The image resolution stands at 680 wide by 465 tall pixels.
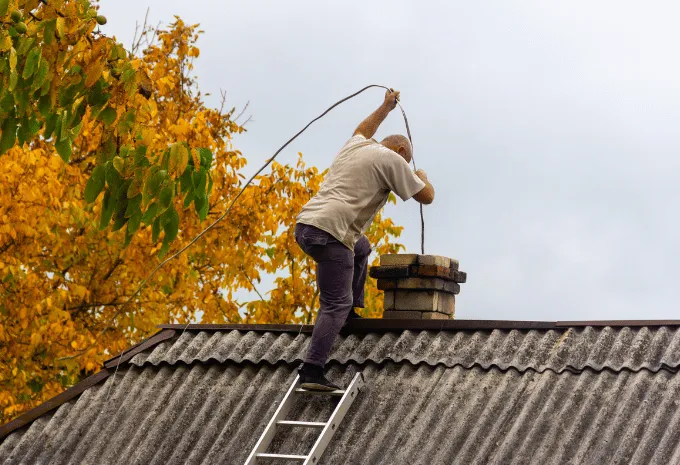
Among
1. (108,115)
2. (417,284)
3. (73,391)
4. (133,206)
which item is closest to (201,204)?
(133,206)

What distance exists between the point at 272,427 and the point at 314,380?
0.45 metres

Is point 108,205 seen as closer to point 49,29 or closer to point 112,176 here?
point 112,176

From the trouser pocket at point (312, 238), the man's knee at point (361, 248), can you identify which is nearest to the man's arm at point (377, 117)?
the man's knee at point (361, 248)

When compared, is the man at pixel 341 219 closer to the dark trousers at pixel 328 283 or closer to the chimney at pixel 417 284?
the dark trousers at pixel 328 283

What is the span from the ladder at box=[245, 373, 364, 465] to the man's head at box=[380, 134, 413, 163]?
5.79ft

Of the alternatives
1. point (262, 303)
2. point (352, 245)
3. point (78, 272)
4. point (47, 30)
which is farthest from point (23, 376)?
point (47, 30)

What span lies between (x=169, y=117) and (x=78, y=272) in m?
3.25

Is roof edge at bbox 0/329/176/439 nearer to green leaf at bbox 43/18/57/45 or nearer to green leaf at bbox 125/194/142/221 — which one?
green leaf at bbox 125/194/142/221

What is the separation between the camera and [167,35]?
17.2 meters

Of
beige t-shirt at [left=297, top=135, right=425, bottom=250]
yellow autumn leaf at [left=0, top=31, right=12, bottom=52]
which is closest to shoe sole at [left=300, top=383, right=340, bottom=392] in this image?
beige t-shirt at [left=297, top=135, right=425, bottom=250]

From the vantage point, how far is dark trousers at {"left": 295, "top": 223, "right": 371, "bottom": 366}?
25.4ft

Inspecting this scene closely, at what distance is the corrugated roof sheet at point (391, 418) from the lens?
677 centimetres

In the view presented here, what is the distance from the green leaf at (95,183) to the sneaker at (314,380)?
2.13 metres

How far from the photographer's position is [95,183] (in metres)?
6.52
